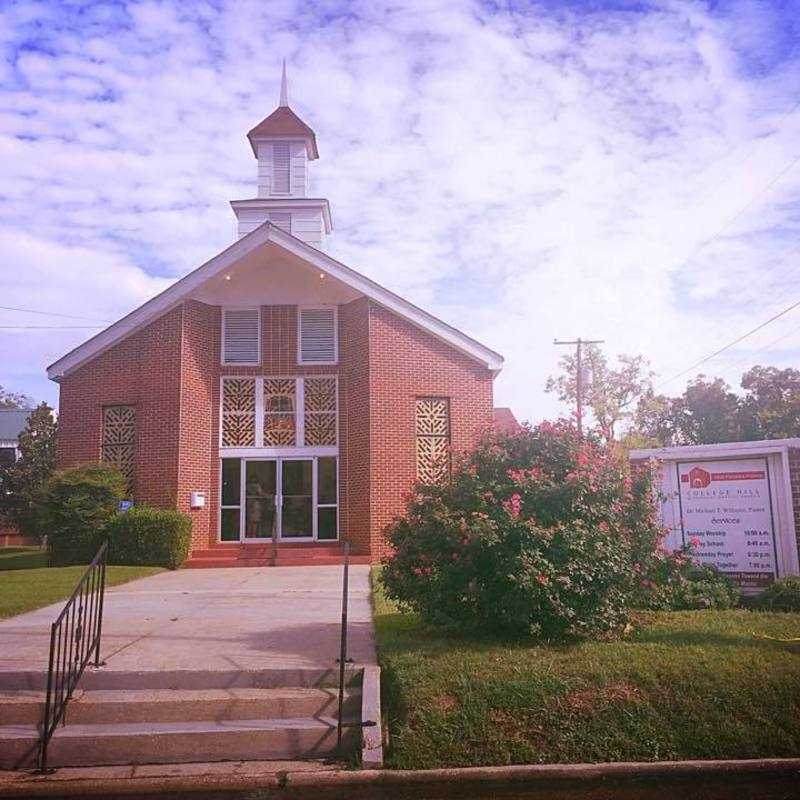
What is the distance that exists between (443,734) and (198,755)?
186cm

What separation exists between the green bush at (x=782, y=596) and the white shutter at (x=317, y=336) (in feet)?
44.3

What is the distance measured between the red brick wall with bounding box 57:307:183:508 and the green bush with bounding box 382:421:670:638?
1236 cm

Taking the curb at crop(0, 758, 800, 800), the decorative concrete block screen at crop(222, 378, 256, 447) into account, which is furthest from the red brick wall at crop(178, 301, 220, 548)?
the curb at crop(0, 758, 800, 800)

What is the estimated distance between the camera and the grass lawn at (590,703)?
5582mm

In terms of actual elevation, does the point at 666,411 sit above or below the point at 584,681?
above

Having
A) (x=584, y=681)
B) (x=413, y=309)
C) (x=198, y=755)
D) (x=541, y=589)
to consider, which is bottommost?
(x=198, y=755)

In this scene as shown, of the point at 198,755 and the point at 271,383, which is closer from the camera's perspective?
the point at 198,755

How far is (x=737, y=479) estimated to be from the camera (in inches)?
403

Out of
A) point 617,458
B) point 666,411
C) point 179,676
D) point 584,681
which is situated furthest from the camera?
point 666,411

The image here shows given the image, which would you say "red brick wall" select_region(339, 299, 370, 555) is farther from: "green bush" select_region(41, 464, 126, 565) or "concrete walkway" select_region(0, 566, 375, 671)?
"green bush" select_region(41, 464, 126, 565)

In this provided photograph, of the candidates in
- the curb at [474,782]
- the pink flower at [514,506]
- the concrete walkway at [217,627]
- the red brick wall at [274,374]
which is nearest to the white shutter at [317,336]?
the red brick wall at [274,374]

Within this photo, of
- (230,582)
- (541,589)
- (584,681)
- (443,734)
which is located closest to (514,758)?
(443,734)

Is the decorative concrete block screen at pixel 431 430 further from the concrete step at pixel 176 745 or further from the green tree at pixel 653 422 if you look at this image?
the green tree at pixel 653 422

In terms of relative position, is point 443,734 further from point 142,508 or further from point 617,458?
point 142,508
